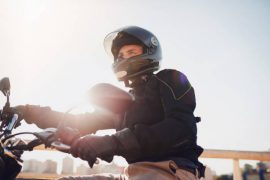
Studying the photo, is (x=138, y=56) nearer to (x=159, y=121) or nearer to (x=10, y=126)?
(x=159, y=121)

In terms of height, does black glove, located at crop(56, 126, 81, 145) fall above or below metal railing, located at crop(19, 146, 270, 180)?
above

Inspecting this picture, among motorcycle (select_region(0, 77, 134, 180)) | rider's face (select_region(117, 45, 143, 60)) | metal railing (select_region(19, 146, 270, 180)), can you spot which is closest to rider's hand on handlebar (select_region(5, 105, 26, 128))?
→ motorcycle (select_region(0, 77, 134, 180))

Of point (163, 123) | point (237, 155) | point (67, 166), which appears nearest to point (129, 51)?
point (163, 123)

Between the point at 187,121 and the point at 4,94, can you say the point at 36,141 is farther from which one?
the point at 187,121

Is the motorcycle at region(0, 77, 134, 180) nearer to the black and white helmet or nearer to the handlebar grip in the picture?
the handlebar grip

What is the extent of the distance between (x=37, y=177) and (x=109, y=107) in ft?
9.89

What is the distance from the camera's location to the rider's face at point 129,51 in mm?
3090

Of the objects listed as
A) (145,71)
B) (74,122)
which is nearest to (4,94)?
(74,122)

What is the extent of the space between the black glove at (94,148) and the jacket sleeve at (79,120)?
1144 mm

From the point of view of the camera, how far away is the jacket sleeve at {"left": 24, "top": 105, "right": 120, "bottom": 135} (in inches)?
105

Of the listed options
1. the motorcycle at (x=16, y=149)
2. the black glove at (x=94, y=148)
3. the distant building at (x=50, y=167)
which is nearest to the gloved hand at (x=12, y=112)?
the motorcycle at (x=16, y=149)

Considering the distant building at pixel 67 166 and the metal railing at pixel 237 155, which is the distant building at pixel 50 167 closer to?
the distant building at pixel 67 166

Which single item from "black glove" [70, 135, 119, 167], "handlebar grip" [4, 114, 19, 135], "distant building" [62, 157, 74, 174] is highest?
"handlebar grip" [4, 114, 19, 135]

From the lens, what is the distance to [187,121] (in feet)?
6.73
